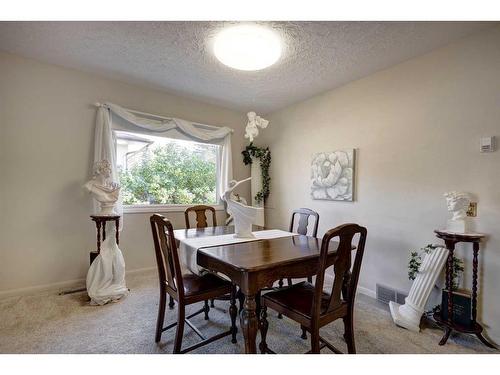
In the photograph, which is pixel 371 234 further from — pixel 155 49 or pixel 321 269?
pixel 155 49

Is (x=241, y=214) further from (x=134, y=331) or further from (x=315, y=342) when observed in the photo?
(x=134, y=331)

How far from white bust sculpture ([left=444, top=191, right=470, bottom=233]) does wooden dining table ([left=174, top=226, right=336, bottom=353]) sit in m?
1.10

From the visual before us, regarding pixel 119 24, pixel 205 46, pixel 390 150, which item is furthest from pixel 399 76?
pixel 119 24

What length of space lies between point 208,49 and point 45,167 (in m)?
2.13

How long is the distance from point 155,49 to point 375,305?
3297 mm

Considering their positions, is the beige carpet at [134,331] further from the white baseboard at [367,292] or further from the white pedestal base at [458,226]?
the white pedestal base at [458,226]

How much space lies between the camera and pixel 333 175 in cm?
312

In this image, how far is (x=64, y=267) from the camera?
279 centimetres

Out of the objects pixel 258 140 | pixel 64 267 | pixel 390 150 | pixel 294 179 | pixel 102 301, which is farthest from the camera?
pixel 258 140

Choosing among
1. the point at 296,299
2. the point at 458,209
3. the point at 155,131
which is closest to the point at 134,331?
the point at 296,299

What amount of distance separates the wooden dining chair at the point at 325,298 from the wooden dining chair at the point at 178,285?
1.07 ft

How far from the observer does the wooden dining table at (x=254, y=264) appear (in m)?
1.40

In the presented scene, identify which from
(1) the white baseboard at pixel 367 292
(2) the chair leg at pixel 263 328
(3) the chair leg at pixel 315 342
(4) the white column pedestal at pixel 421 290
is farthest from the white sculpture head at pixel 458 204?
(2) the chair leg at pixel 263 328

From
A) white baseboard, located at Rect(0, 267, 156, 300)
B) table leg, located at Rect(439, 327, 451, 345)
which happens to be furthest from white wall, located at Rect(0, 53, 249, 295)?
table leg, located at Rect(439, 327, 451, 345)
